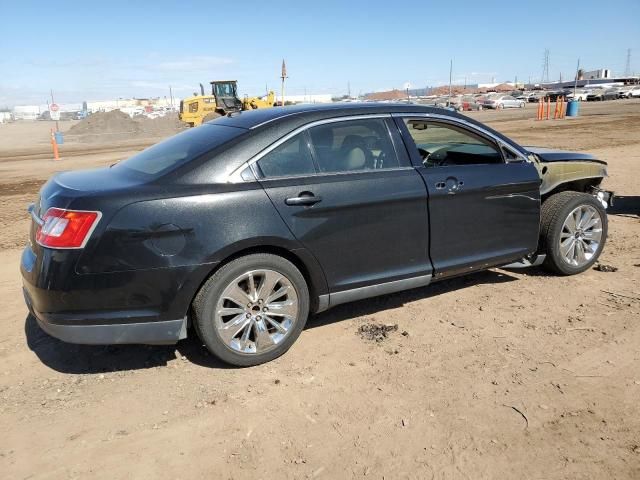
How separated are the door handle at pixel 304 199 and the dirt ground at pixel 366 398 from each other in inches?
42.3

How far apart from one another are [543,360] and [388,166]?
5.69 ft

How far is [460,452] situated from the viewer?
8.94ft

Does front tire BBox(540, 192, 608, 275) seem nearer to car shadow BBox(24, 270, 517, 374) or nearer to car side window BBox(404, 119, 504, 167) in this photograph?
car side window BBox(404, 119, 504, 167)

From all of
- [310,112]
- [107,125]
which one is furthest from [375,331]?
[107,125]

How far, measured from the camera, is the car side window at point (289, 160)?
11.8 feet

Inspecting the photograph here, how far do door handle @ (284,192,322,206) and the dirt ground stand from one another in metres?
1.07

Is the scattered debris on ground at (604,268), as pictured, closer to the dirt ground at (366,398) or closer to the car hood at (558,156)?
the dirt ground at (366,398)

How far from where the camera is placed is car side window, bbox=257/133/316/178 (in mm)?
3588

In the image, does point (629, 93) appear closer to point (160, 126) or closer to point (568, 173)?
point (160, 126)

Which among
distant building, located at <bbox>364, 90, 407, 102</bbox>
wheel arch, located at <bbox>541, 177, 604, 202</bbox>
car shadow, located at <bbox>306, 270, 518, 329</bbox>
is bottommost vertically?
car shadow, located at <bbox>306, 270, 518, 329</bbox>

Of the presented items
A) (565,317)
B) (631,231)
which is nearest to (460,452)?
(565,317)

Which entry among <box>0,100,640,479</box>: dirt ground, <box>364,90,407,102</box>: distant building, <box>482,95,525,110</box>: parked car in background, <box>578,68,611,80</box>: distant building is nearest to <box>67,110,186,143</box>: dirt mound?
<box>482,95,525,110</box>: parked car in background

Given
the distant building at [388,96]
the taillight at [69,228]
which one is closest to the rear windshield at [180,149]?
the taillight at [69,228]

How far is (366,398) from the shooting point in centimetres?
322
